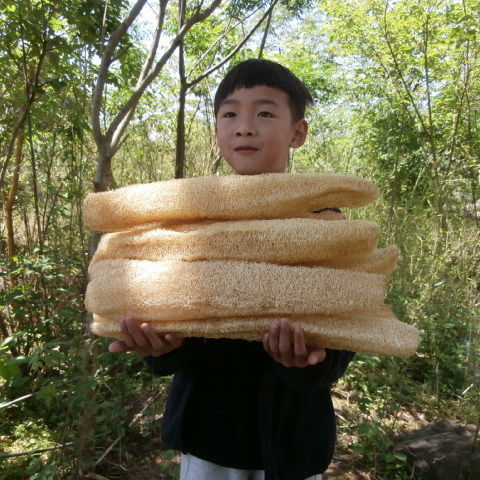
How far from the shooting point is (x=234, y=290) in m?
0.67

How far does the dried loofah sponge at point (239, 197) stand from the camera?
74 centimetres

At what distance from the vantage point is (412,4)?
3514mm

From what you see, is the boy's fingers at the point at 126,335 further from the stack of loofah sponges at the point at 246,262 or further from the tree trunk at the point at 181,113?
the tree trunk at the point at 181,113

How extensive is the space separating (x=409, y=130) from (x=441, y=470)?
10.9ft

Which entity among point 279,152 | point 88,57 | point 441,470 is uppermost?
point 88,57

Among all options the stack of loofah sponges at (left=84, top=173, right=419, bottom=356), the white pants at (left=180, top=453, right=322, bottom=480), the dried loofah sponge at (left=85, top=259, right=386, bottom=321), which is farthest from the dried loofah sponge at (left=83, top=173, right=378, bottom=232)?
the white pants at (left=180, top=453, right=322, bottom=480)

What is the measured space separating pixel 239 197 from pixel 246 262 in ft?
0.43

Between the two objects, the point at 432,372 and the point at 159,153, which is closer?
the point at 432,372

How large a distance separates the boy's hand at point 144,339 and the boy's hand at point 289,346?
0.63 feet

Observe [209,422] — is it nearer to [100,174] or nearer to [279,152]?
[279,152]

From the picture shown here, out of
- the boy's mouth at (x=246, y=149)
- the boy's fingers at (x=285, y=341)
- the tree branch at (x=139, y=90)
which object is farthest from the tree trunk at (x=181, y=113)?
the boy's fingers at (x=285, y=341)

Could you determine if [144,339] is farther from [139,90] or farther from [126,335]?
[139,90]

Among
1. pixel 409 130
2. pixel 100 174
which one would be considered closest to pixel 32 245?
pixel 100 174

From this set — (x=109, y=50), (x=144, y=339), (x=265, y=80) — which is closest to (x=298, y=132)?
(x=265, y=80)
